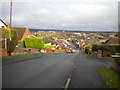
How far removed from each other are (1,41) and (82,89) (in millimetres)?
19394

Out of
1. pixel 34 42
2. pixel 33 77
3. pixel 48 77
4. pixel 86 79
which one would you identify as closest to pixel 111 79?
pixel 86 79

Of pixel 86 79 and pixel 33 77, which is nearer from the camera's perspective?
pixel 86 79

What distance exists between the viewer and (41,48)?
2026 inches

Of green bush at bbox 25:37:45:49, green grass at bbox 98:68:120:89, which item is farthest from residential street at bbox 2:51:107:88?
green bush at bbox 25:37:45:49

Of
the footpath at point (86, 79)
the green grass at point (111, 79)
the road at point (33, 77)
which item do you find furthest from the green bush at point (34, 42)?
the green grass at point (111, 79)

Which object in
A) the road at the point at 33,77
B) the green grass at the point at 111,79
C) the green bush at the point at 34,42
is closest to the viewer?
the road at the point at 33,77

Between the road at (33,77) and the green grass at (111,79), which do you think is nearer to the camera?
the road at (33,77)

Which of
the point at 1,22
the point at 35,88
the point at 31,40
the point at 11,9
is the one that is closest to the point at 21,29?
the point at 31,40

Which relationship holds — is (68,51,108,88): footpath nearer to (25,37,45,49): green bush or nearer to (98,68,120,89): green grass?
(98,68,120,89): green grass

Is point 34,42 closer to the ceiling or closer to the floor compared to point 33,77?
closer to the ceiling

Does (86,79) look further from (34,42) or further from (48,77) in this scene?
(34,42)

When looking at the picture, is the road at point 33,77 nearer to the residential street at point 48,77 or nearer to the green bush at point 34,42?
the residential street at point 48,77

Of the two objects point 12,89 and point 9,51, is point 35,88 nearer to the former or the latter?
point 12,89

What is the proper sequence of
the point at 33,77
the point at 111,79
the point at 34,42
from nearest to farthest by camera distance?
the point at 111,79, the point at 33,77, the point at 34,42
